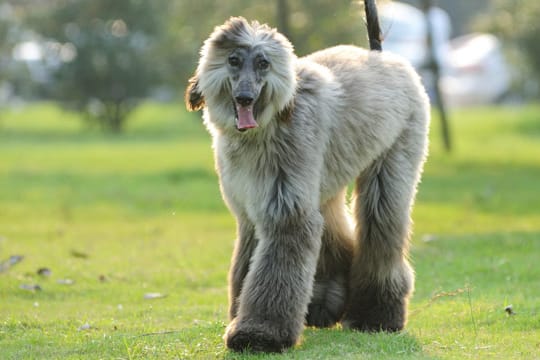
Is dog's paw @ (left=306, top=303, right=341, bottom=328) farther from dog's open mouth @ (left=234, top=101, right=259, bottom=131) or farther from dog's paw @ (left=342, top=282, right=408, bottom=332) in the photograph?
dog's open mouth @ (left=234, top=101, right=259, bottom=131)

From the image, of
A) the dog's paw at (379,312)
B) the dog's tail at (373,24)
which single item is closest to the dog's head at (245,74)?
the dog's tail at (373,24)

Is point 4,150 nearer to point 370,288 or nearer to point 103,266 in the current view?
point 103,266

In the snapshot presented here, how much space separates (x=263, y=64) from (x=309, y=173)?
76cm

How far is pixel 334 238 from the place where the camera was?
7309 mm

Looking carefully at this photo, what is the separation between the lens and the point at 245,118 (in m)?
6.02

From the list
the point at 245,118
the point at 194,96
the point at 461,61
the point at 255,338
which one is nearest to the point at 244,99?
the point at 245,118

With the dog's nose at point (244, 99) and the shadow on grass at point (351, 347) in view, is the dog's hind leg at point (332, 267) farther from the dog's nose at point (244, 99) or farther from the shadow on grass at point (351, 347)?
the dog's nose at point (244, 99)

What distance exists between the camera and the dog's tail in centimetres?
759

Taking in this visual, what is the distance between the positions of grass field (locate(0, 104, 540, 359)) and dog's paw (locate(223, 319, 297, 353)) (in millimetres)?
86

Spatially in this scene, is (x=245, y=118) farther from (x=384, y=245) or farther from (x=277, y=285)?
(x=384, y=245)

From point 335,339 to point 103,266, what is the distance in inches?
153

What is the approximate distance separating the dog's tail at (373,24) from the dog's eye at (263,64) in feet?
5.70

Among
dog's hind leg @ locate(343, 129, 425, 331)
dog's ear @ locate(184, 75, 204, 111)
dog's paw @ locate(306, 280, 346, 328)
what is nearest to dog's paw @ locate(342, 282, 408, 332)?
dog's hind leg @ locate(343, 129, 425, 331)

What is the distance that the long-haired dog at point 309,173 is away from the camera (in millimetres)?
6121
